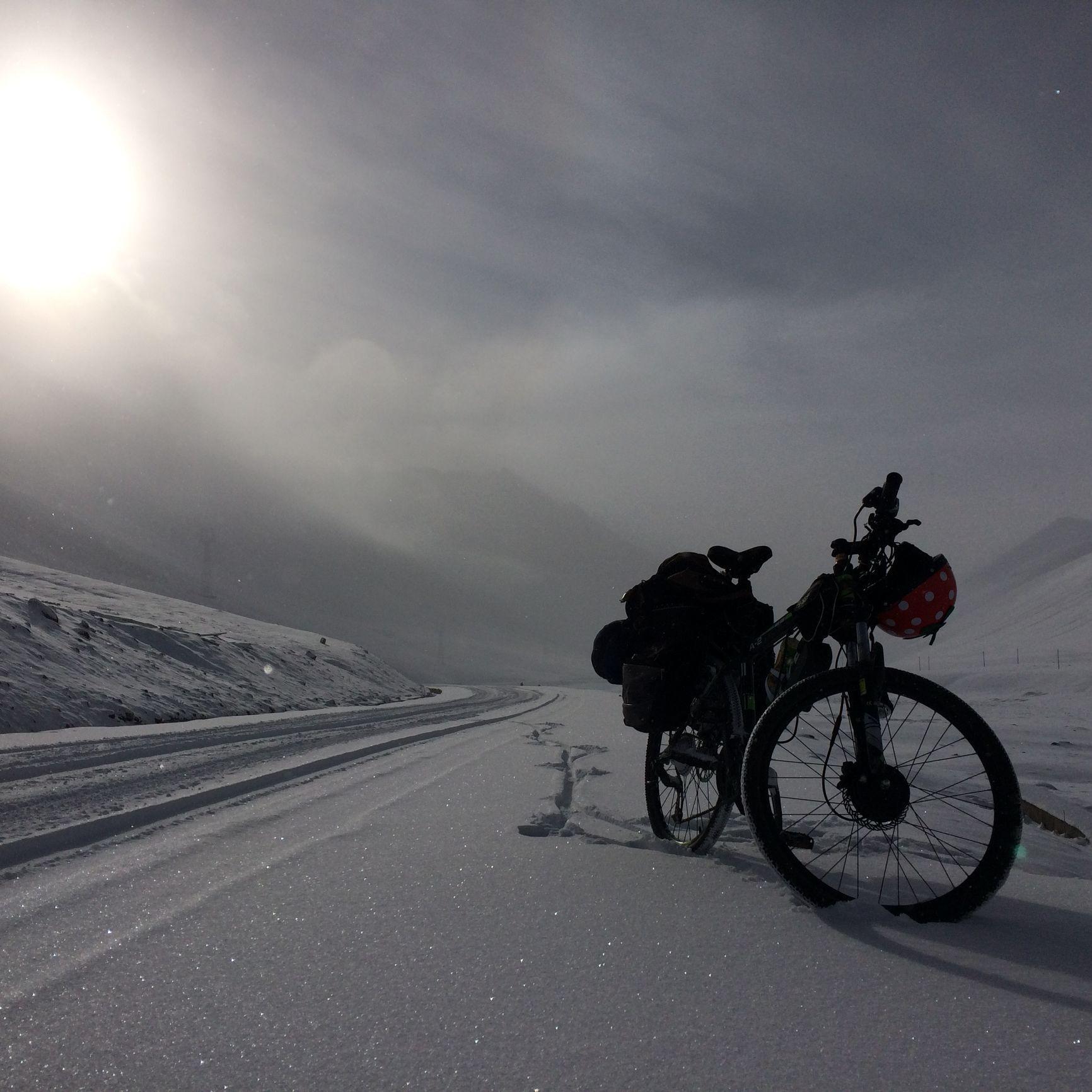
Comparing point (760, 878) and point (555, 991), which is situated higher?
point (760, 878)

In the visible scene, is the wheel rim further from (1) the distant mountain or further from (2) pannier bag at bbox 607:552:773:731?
(1) the distant mountain

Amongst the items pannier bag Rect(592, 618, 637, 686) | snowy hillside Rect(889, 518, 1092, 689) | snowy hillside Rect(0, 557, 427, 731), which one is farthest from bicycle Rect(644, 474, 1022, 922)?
snowy hillside Rect(889, 518, 1092, 689)

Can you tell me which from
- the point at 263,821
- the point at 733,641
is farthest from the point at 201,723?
the point at 733,641

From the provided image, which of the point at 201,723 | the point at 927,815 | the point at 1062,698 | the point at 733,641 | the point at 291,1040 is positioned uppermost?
the point at 1062,698

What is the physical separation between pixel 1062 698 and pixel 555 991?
24.6 m

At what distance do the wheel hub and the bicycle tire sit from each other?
0.48m

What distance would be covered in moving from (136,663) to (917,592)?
14296 millimetres

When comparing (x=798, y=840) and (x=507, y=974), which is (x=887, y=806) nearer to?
(x=798, y=840)

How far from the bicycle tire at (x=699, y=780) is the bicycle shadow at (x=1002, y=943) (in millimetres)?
650

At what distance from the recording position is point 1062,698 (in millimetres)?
20500

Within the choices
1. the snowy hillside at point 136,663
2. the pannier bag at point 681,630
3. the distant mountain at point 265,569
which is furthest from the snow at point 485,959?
the distant mountain at point 265,569

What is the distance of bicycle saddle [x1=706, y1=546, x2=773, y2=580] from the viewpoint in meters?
2.80

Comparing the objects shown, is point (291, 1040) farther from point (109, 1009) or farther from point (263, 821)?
point (263, 821)

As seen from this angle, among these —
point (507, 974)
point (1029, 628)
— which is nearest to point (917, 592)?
point (507, 974)
